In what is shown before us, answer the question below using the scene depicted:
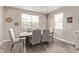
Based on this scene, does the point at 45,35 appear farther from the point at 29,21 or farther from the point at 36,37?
the point at 29,21

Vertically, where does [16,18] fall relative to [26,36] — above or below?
above

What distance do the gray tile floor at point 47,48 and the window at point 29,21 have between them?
66 centimetres

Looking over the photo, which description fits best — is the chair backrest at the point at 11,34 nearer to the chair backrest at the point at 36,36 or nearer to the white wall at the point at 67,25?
the chair backrest at the point at 36,36

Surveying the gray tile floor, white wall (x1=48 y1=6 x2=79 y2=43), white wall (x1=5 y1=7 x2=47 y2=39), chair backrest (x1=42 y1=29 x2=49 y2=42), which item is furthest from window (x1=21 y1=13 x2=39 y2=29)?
the gray tile floor

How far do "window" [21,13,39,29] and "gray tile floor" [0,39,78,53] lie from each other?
0.66m

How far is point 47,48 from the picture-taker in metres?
2.72

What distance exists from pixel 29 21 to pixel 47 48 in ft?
3.53

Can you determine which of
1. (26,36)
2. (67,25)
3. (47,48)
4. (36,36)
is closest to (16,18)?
(26,36)

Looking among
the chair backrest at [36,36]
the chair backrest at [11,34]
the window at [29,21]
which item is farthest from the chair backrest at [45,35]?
the chair backrest at [11,34]

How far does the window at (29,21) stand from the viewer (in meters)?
2.72

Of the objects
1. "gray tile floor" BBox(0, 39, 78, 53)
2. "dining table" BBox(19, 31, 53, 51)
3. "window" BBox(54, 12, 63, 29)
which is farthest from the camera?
"window" BBox(54, 12, 63, 29)

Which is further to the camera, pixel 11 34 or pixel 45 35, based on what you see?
pixel 45 35

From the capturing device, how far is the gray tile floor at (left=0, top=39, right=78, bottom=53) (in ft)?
8.46

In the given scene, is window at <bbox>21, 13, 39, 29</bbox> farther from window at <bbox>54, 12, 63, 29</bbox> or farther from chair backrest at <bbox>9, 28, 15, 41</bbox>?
window at <bbox>54, 12, 63, 29</bbox>
